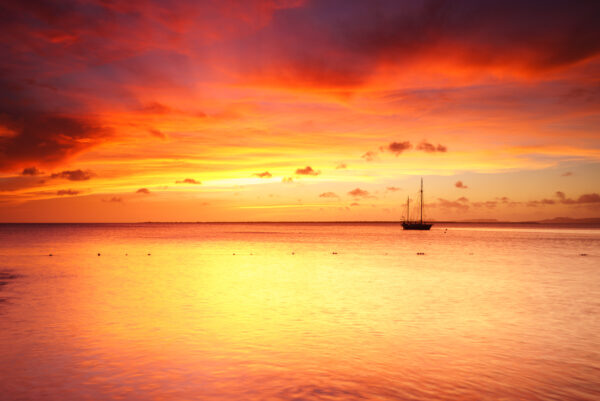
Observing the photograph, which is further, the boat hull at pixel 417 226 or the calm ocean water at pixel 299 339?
the boat hull at pixel 417 226

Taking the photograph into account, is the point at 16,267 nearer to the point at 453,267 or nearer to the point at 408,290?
the point at 408,290

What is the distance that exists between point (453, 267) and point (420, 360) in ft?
119

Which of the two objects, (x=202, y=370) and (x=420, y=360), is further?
(x=420, y=360)

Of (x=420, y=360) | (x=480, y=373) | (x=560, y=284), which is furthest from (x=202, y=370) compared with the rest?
(x=560, y=284)

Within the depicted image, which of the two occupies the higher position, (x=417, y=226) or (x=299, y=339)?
(x=417, y=226)

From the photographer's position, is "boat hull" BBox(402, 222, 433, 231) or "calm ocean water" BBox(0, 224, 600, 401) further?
"boat hull" BBox(402, 222, 433, 231)

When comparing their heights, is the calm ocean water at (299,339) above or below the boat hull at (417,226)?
below

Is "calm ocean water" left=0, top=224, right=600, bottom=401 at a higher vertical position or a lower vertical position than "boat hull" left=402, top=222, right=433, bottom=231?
lower

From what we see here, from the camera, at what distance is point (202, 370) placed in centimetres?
1503

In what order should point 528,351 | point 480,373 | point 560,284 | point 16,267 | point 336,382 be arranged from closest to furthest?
1. point 336,382
2. point 480,373
3. point 528,351
4. point 560,284
5. point 16,267

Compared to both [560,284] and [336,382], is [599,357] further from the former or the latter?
[560,284]

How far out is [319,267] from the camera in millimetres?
49594

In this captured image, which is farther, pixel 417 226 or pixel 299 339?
pixel 417 226

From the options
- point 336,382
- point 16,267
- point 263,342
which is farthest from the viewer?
point 16,267
